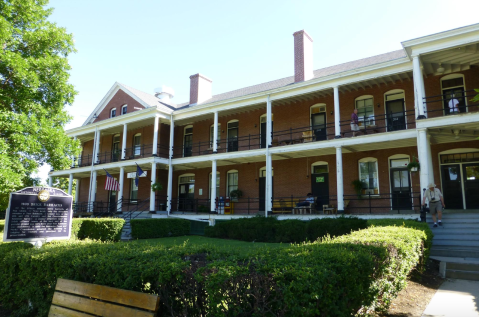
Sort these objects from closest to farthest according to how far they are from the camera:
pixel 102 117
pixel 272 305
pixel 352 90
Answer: pixel 272 305, pixel 352 90, pixel 102 117

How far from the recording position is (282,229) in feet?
45.6

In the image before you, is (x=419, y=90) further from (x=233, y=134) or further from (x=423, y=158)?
(x=233, y=134)

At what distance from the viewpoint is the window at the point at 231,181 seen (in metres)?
21.6

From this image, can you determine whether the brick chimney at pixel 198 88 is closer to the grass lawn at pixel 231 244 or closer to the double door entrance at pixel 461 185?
the grass lawn at pixel 231 244

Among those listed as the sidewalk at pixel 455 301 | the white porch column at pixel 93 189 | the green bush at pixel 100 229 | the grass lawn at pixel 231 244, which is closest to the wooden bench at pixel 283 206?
the grass lawn at pixel 231 244

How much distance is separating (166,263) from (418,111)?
1245 centimetres

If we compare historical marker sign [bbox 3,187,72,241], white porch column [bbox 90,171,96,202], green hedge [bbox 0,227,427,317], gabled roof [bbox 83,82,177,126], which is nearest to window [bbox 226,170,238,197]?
gabled roof [bbox 83,82,177,126]

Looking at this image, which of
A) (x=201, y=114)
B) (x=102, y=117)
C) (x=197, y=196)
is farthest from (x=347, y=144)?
(x=102, y=117)

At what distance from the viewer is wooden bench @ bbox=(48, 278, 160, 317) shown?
3566mm

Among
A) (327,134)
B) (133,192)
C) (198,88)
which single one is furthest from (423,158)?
(133,192)

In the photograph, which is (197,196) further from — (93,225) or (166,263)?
(166,263)

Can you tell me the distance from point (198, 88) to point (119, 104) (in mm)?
6440

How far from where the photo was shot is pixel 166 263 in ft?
12.9

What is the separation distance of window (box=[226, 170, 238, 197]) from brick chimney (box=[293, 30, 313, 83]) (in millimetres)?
6742
